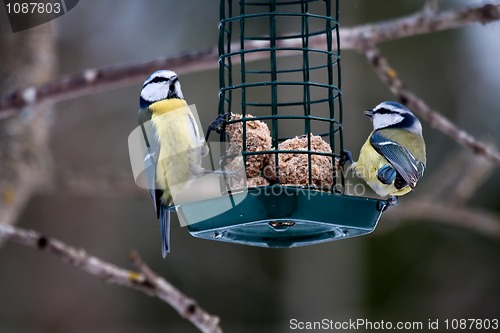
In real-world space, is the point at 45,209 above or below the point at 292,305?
above

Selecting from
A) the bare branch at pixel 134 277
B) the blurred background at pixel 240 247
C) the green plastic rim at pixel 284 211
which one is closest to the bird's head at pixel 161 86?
the bare branch at pixel 134 277

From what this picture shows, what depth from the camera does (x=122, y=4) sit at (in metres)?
11.4

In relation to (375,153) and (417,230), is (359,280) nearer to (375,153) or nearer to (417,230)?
(417,230)

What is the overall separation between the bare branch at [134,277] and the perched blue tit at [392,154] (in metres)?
1.31

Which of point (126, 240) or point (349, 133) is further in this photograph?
point (126, 240)

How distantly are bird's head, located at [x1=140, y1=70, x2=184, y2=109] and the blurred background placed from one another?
5062 millimetres

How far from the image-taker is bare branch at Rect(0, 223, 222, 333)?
4.45 meters

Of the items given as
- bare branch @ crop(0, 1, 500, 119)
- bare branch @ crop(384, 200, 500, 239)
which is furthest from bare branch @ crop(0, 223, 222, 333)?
bare branch @ crop(384, 200, 500, 239)

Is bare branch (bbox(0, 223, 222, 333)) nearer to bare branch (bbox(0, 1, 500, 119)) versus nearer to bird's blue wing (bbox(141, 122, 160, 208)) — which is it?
bird's blue wing (bbox(141, 122, 160, 208))

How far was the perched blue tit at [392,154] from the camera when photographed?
4.80 metres

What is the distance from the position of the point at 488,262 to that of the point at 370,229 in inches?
292

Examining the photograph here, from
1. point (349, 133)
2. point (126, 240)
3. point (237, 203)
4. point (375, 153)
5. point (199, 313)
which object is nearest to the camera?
point (237, 203)

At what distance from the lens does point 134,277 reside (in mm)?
4480

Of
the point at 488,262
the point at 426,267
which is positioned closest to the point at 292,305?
the point at 426,267
